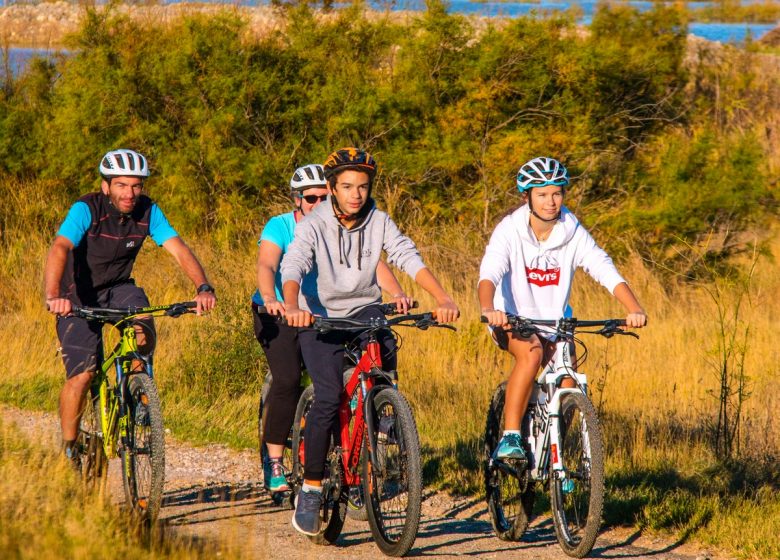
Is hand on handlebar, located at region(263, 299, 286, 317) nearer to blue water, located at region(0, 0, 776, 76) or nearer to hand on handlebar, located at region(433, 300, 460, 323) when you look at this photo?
hand on handlebar, located at region(433, 300, 460, 323)

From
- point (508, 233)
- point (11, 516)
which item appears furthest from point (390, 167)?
point (11, 516)

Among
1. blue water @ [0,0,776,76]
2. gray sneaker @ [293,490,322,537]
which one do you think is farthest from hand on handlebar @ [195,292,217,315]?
blue water @ [0,0,776,76]

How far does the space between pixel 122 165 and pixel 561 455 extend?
9.39 ft

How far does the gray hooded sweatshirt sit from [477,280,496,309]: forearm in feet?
1.09

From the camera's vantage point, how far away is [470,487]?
25.2 ft

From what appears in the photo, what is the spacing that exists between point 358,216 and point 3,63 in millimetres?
15561

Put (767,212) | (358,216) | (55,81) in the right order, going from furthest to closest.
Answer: (55,81), (767,212), (358,216)

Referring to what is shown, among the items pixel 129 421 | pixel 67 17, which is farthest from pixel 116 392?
pixel 67 17

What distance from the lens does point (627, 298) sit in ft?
19.9

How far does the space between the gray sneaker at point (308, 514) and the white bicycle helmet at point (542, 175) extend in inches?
76.1

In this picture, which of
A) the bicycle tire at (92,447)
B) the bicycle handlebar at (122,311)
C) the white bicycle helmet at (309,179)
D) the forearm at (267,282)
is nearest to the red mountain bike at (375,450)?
the forearm at (267,282)

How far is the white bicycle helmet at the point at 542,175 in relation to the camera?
6184 mm

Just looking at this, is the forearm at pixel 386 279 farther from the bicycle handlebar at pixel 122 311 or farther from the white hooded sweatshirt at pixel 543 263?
the bicycle handlebar at pixel 122 311

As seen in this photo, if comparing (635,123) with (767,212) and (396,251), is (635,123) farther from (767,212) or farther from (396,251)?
(396,251)
